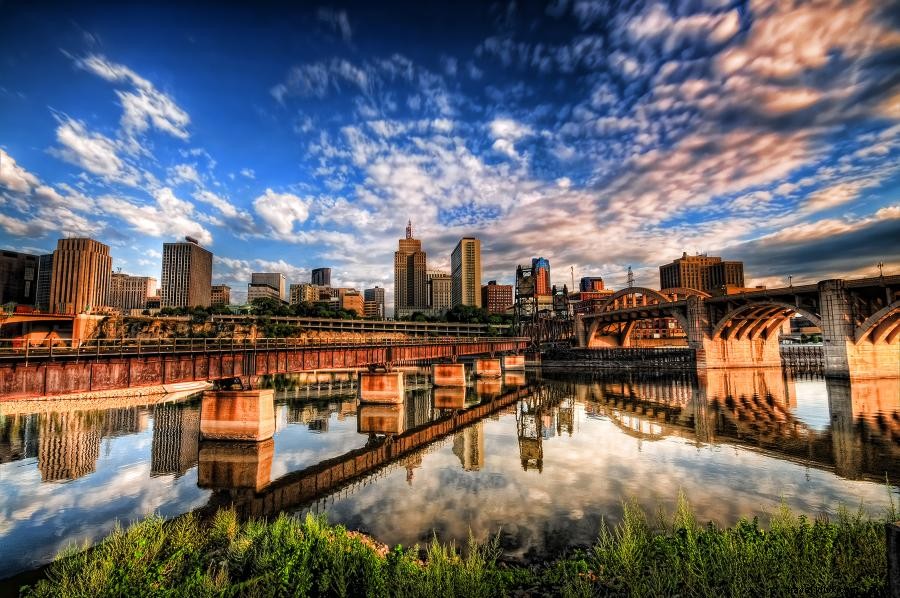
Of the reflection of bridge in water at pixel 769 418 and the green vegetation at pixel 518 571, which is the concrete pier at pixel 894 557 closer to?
the green vegetation at pixel 518 571

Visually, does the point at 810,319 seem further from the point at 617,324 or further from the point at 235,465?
the point at 235,465

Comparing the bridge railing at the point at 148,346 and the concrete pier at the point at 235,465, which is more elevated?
the bridge railing at the point at 148,346

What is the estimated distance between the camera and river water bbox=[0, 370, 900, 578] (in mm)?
17078

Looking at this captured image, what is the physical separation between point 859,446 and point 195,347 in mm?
48401

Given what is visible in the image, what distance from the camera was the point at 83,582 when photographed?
9844 millimetres

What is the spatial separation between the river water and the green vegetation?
396 cm

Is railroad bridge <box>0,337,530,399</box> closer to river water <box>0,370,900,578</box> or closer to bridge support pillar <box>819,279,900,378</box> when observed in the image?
river water <box>0,370,900,578</box>

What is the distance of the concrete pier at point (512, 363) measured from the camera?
98750mm

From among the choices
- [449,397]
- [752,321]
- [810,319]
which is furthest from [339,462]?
[752,321]

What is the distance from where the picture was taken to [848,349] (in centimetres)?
5838

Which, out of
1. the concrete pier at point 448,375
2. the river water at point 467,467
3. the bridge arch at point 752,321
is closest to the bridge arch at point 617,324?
the bridge arch at point 752,321

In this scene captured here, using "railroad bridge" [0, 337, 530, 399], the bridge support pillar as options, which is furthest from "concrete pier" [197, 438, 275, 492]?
the bridge support pillar

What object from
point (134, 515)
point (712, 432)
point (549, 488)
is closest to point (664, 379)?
point (712, 432)

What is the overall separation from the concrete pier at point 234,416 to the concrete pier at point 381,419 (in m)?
8.90
